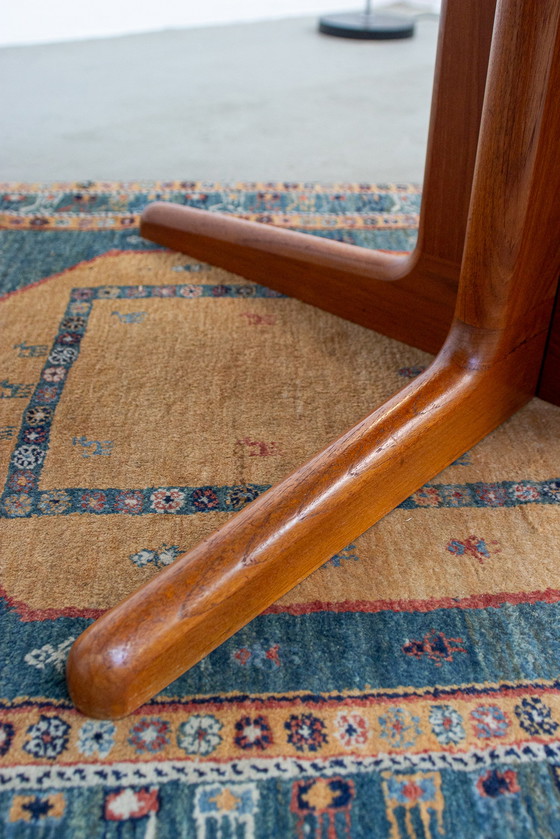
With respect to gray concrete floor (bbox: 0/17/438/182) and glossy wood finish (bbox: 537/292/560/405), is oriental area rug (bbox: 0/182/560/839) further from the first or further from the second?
gray concrete floor (bbox: 0/17/438/182)

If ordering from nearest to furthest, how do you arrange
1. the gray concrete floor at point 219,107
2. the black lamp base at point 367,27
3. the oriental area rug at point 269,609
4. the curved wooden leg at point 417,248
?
the oriental area rug at point 269,609 → the curved wooden leg at point 417,248 → the gray concrete floor at point 219,107 → the black lamp base at point 367,27

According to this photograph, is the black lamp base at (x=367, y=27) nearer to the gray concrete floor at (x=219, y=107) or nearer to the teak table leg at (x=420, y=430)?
the gray concrete floor at (x=219, y=107)

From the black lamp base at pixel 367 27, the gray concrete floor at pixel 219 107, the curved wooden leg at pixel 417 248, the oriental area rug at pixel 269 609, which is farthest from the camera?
the black lamp base at pixel 367 27

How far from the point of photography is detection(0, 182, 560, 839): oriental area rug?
577mm

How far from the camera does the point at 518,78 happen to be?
28.6 inches

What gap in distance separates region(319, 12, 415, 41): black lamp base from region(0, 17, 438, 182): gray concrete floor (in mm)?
47

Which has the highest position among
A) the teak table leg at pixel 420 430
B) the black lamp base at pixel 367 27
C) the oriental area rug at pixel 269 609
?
the teak table leg at pixel 420 430

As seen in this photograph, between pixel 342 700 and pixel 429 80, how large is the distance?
7.57 ft

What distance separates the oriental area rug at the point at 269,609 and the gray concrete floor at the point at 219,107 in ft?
2.27

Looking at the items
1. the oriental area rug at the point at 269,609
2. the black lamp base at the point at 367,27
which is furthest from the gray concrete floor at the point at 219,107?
the oriental area rug at the point at 269,609

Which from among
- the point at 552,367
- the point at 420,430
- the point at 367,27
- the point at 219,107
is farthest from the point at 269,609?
the point at 367,27

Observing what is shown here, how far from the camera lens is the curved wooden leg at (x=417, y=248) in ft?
2.99

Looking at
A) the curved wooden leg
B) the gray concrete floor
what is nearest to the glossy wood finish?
the curved wooden leg

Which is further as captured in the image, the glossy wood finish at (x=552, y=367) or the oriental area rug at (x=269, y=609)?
the glossy wood finish at (x=552, y=367)
